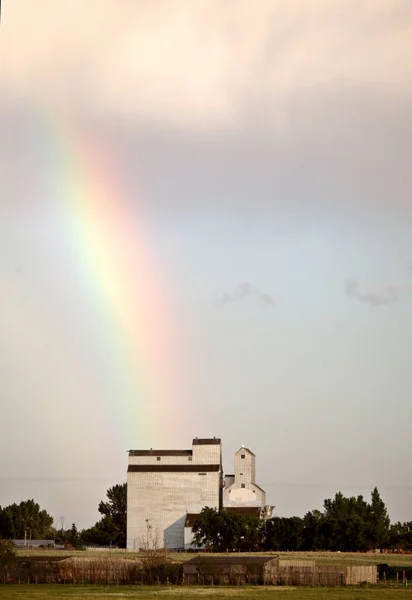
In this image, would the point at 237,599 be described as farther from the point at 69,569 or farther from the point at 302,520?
the point at 302,520

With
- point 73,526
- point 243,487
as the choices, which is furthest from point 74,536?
point 243,487

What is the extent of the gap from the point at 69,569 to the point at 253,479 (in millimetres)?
61908

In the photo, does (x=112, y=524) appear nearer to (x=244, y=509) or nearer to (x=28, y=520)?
(x=244, y=509)

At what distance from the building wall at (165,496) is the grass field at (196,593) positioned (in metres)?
A: 59.7

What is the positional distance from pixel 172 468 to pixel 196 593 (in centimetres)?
7045

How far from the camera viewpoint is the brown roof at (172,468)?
12512cm

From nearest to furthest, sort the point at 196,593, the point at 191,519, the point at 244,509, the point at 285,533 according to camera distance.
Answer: the point at 196,593 → the point at 285,533 → the point at 191,519 → the point at 244,509

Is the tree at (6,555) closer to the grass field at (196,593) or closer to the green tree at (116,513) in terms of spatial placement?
the grass field at (196,593)

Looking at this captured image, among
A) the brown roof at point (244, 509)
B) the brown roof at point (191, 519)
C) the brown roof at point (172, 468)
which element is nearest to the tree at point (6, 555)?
→ the brown roof at point (191, 519)

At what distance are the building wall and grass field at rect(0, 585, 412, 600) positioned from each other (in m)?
59.7

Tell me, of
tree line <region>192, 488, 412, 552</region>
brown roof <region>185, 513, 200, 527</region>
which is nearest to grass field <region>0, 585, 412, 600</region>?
tree line <region>192, 488, 412, 552</region>

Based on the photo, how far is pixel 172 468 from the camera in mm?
125500

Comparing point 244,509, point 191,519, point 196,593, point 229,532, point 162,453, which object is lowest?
point 196,593

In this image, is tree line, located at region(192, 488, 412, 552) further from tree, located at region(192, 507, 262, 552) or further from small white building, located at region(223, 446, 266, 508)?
small white building, located at region(223, 446, 266, 508)
